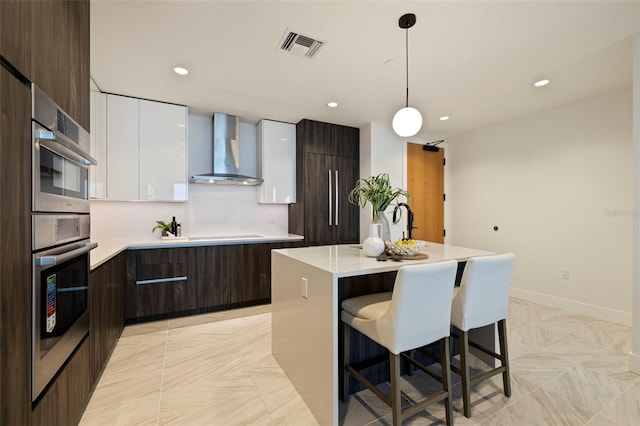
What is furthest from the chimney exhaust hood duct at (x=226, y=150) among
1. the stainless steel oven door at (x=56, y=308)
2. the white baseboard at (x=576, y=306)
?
the white baseboard at (x=576, y=306)

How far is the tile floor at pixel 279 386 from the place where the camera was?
1.62 m

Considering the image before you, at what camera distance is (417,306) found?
1.39m

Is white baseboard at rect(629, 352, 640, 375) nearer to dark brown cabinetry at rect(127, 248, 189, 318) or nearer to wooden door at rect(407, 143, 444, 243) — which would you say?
wooden door at rect(407, 143, 444, 243)

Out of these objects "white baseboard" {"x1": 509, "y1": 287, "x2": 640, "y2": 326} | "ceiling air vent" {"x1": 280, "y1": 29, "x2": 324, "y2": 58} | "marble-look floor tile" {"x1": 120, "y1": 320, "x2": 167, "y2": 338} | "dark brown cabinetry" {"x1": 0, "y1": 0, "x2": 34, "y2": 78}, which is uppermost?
"ceiling air vent" {"x1": 280, "y1": 29, "x2": 324, "y2": 58}

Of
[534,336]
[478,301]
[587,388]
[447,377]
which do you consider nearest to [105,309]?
[447,377]

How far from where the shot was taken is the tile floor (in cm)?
162

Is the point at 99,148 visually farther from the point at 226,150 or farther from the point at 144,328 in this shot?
the point at 144,328

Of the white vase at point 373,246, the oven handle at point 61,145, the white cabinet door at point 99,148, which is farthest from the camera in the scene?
the white cabinet door at point 99,148

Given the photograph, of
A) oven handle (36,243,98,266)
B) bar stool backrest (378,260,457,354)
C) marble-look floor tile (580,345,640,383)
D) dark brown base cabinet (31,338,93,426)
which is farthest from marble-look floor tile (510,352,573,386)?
oven handle (36,243,98,266)

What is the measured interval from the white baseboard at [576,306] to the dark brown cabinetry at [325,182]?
7.97ft

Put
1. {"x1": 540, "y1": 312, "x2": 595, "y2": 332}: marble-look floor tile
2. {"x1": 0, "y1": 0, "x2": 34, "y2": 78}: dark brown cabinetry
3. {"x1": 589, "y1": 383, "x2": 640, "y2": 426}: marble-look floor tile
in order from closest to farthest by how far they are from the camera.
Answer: {"x1": 0, "y1": 0, "x2": 34, "y2": 78}: dark brown cabinetry → {"x1": 589, "y1": 383, "x2": 640, "y2": 426}: marble-look floor tile → {"x1": 540, "y1": 312, "x2": 595, "y2": 332}: marble-look floor tile

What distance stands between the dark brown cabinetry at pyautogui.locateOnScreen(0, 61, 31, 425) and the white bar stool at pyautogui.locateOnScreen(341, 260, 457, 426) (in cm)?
139

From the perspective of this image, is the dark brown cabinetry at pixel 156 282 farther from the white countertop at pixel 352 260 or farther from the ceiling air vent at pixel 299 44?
the ceiling air vent at pixel 299 44

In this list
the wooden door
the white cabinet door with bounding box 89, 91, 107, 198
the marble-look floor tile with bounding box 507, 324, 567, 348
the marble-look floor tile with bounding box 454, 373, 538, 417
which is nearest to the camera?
the marble-look floor tile with bounding box 454, 373, 538, 417
